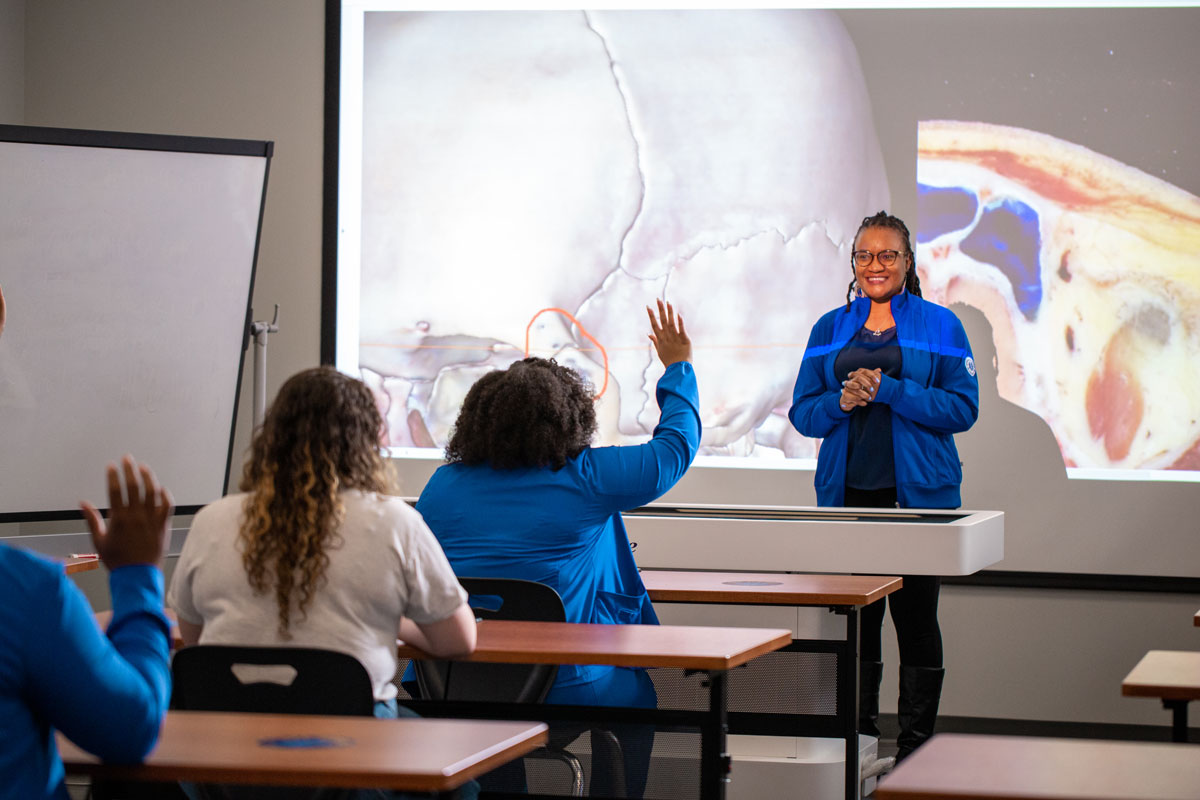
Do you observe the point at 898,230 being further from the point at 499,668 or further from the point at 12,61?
the point at 12,61

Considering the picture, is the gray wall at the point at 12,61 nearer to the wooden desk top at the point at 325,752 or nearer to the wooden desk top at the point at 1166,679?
the wooden desk top at the point at 325,752

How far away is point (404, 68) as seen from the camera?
5.16 meters

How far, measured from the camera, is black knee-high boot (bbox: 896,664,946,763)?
3568 mm

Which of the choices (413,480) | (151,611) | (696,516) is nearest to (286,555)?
(151,611)

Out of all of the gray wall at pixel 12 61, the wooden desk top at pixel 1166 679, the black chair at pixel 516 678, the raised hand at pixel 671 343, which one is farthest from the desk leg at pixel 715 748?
the gray wall at pixel 12 61

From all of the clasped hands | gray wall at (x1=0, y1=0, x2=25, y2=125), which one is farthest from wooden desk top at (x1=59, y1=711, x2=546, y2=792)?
gray wall at (x1=0, y1=0, x2=25, y2=125)

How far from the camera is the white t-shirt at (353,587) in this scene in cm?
186

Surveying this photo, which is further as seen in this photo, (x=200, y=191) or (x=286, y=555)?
(x=200, y=191)

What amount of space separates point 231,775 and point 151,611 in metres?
0.18

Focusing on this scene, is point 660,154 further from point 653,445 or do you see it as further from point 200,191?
point 653,445

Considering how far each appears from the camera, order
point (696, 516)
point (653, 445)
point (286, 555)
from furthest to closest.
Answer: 1. point (696, 516)
2. point (653, 445)
3. point (286, 555)

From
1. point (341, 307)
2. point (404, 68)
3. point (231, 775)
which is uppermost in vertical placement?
point (404, 68)

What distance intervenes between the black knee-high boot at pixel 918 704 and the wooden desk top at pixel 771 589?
674 millimetres

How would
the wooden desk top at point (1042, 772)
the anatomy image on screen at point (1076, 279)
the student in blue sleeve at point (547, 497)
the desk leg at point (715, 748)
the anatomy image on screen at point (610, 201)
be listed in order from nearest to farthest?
the wooden desk top at point (1042, 772)
the desk leg at point (715, 748)
the student in blue sleeve at point (547, 497)
the anatomy image on screen at point (1076, 279)
the anatomy image on screen at point (610, 201)
